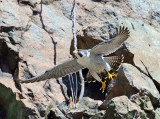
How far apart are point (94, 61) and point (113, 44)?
0.61 m

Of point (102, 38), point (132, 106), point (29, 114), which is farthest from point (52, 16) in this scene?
point (132, 106)

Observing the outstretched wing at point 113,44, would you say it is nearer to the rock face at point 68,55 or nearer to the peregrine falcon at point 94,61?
the peregrine falcon at point 94,61

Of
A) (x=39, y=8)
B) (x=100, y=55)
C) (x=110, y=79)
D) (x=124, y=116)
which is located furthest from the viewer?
(x=39, y=8)

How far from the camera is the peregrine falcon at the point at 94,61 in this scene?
7.78 m

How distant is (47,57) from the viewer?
9.88 metres

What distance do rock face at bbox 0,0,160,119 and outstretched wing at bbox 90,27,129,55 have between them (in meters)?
0.49

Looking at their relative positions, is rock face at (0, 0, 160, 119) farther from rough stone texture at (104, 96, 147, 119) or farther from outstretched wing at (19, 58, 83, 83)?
outstretched wing at (19, 58, 83, 83)

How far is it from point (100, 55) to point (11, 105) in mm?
2312

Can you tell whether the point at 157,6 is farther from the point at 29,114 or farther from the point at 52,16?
the point at 29,114

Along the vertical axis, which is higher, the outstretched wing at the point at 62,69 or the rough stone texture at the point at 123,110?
the rough stone texture at the point at 123,110

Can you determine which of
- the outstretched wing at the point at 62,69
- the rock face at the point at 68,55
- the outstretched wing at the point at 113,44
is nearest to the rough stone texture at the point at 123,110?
the rock face at the point at 68,55

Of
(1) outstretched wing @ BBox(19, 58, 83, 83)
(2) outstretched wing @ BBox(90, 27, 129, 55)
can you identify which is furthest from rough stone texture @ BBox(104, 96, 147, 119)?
(1) outstretched wing @ BBox(19, 58, 83, 83)

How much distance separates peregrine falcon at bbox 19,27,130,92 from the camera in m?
7.78

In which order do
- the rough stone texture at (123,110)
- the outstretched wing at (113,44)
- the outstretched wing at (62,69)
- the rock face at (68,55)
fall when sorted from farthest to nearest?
the outstretched wing at (62,69), the outstretched wing at (113,44), the rock face at (68,55), the rough stone texture at (123,110)
